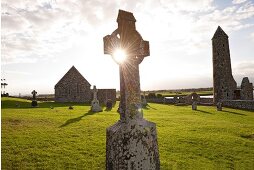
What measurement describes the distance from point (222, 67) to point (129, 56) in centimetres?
4163

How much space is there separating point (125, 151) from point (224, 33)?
4328cm

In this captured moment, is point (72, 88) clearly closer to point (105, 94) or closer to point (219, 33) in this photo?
point (105, 94)

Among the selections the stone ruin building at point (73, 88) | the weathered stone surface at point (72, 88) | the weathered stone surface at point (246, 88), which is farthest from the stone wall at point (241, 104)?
the weathered stone surface at point (72, 88)

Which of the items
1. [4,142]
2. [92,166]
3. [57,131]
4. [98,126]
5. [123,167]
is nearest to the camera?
[123,167]

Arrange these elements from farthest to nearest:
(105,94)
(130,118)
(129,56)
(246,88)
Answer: (105,94), (246,88), (129,56), (130,118)

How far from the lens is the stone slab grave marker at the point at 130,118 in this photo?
14.2 ft

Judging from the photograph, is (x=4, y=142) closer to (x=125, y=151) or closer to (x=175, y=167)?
(x=175, y=167)

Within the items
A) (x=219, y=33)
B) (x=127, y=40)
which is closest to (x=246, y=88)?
(x=219, y=33)

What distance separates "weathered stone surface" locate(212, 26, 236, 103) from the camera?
141ft

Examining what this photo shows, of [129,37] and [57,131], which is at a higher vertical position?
[129,37]

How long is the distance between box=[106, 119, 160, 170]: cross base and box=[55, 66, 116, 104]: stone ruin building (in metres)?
41.6

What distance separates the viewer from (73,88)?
46375mm

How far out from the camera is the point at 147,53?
4.92 meters

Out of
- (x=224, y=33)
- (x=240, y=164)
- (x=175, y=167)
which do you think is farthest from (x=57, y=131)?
(x=224, y=33)
